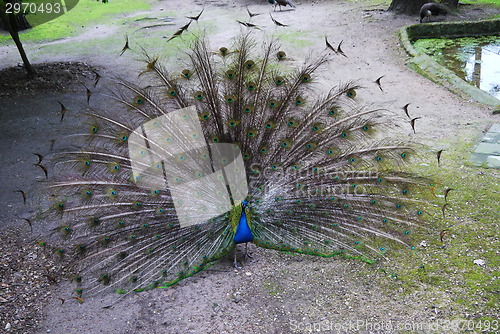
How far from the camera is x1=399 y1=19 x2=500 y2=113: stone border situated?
28.2 feet

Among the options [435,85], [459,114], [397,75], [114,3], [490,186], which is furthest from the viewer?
[114,3]

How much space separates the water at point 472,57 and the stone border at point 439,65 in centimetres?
28

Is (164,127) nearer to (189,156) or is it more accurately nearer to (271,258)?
(189,156)

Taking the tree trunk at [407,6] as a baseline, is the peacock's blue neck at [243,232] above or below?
below

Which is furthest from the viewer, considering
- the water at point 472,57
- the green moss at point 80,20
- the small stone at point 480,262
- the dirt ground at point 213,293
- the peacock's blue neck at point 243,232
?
the green moss at point 80,20

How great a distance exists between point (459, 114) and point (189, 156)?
5.59 m

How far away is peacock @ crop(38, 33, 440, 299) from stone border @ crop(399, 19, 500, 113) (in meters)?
4.73

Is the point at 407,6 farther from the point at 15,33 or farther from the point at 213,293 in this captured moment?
the point at 213,293

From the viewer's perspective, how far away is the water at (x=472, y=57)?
32.0 feet

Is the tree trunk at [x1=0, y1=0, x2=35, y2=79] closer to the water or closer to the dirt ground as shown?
the dirt ground

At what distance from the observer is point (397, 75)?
9.80m

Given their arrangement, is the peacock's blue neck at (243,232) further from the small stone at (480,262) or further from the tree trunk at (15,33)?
the tree trunk at (15,33)

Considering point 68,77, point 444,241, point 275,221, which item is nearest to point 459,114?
point 444,241

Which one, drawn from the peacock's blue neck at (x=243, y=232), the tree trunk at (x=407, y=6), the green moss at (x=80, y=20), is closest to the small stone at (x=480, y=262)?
the peacock's blue neck at (x=243, y=232)
